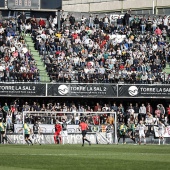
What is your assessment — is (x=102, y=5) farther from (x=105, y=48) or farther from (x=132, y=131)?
(x=132, y=131)

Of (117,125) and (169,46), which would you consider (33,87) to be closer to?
(117,125)

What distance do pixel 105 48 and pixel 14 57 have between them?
27.4 ft

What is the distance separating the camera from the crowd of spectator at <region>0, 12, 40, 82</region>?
58.9 meters

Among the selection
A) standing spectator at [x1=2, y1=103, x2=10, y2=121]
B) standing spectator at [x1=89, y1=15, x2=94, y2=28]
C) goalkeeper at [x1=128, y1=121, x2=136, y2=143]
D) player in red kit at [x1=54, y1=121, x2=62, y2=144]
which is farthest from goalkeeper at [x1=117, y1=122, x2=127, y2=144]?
standing spectator at [x1=89, y1=15, x2=94, y2=28]

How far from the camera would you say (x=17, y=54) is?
6066 cm

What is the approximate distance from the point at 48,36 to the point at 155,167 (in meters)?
→ 38.2

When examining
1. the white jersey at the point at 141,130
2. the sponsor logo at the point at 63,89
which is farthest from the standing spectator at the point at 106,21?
the white jersey at the point at 141,130

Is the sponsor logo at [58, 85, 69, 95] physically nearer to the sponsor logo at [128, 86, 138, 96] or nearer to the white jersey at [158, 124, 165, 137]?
the sponsor logo at [128, 86, 138, 96]

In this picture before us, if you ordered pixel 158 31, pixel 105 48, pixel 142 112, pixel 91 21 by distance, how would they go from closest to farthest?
1. pixel 142 112
2. pixel 105 48
3. pixel 158 31
4. pixel 91 21

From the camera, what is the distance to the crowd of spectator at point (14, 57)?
5888 cm

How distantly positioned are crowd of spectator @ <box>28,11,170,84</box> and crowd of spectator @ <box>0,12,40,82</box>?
1373 mm

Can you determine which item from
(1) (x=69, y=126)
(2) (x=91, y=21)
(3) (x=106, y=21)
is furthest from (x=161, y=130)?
(2) (x=91, y=21)

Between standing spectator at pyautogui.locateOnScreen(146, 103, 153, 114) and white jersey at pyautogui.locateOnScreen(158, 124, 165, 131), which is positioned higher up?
standing spectator at pyautogui.locateOnScreen(146, 103, 153, 114)

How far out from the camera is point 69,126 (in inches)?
2233
